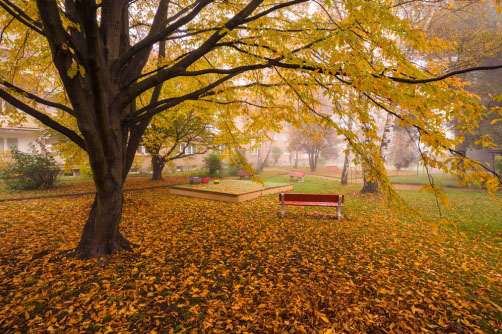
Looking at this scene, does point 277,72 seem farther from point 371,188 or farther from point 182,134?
point 182,134

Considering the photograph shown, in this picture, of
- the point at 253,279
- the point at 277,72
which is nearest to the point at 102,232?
the point at 253,279

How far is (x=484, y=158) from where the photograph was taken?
75.8 ft

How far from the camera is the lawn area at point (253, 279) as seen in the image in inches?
123

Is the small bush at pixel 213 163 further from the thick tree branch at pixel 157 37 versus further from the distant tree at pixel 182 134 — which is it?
the thick tree branch at pixel 157 37

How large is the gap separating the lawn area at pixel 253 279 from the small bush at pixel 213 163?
12.0 metres

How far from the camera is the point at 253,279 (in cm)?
418

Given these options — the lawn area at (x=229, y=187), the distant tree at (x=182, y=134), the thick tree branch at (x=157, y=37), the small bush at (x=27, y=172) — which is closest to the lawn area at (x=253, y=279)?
the lawn area at (x=229, y=187)

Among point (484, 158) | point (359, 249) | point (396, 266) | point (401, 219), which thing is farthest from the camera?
point (484, 158)

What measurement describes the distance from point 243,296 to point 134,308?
5.31ft

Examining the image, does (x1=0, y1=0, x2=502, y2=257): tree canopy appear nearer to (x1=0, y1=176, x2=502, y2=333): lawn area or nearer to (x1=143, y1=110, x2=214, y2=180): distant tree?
(x1=0, y1=176, x2=502, y2=333): lawn area

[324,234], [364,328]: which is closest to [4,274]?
[364,328]

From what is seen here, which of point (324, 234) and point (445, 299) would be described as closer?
point (445, 299)

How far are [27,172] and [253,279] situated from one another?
14.3 meters

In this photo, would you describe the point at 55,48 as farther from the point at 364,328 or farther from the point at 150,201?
the point at 150,201
